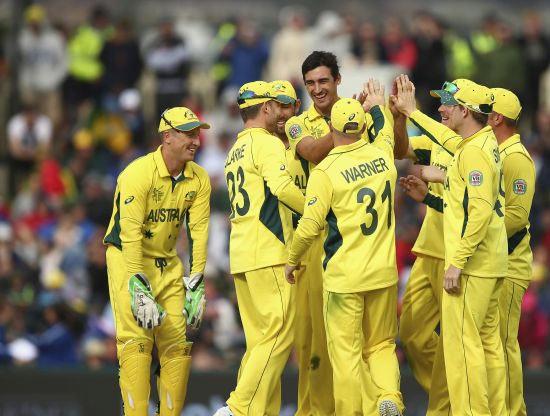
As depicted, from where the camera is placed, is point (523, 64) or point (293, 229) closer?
point (293, 229)

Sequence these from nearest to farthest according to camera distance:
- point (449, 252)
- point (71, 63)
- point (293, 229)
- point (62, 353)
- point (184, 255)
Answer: point (449, 252) → point (293, 229) → point (62, 353) → point (184, 255) → point (71, 63)

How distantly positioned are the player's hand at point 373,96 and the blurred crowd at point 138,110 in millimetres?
5688

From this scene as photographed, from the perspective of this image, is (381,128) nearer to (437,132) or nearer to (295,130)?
(437,132)

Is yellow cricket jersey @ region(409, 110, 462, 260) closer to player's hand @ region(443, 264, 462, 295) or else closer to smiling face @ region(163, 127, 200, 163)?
player's hand @ region(443, 264, 462, 295)

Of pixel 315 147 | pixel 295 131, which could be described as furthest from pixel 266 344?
pixel 295 131

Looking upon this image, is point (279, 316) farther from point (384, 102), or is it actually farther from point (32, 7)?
point (32, 7)

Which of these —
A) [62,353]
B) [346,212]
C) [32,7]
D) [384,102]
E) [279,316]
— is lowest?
[62,353]

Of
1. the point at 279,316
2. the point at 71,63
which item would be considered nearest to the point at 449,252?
the point at 279,316

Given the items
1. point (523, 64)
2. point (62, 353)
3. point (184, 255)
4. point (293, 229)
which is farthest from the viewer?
point (523, 64)

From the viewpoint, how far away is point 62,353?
16.8 metres

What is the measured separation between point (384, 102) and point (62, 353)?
263 inches

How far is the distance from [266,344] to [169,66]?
11022mm

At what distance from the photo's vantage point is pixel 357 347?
11070 millimetres

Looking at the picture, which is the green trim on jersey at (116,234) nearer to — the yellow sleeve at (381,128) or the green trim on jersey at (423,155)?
the yellow sleeve at (381,128)
